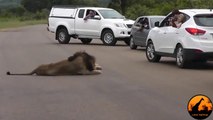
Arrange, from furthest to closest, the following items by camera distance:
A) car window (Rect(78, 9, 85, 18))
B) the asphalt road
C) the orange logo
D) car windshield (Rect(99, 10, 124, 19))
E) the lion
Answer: car window (Rect(78, 9, 85, 18)), car windshield (Rect(99, 10, 124, 19)), the lion, the asphalt road, the orange logo

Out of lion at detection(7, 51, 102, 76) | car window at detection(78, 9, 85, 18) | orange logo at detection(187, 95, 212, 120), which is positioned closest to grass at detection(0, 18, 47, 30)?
car window at detection(78, 9, 85, 18)

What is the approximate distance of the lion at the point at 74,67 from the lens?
13.4 metres

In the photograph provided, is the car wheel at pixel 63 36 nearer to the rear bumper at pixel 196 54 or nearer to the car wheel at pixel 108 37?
the car wheel at pixel 108 37

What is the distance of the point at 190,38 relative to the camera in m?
15.0

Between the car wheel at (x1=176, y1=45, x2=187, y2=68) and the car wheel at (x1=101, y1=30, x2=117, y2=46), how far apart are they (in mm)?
11934

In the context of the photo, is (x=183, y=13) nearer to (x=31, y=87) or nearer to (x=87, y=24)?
(x=31, y=87)

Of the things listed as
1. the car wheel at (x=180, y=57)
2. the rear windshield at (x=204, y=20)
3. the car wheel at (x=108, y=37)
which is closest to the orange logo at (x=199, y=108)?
the car wheel at (x=180, y=57)

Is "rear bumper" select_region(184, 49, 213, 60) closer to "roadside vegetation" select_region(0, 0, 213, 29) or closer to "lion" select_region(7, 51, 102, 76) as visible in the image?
"lion" select_region(7, 51, 102, 76)

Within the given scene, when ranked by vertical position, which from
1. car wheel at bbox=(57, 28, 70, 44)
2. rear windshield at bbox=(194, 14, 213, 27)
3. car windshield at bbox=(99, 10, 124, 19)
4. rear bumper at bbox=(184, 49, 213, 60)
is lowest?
car wheel at bbox=(57, 28, 70, 44)

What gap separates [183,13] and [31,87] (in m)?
5.99

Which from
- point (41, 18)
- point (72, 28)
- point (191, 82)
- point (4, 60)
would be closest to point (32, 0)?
point (41, 18)

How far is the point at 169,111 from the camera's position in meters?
8.36

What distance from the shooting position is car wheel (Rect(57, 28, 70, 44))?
29789 millimetres

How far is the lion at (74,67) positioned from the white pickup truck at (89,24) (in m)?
13.8
